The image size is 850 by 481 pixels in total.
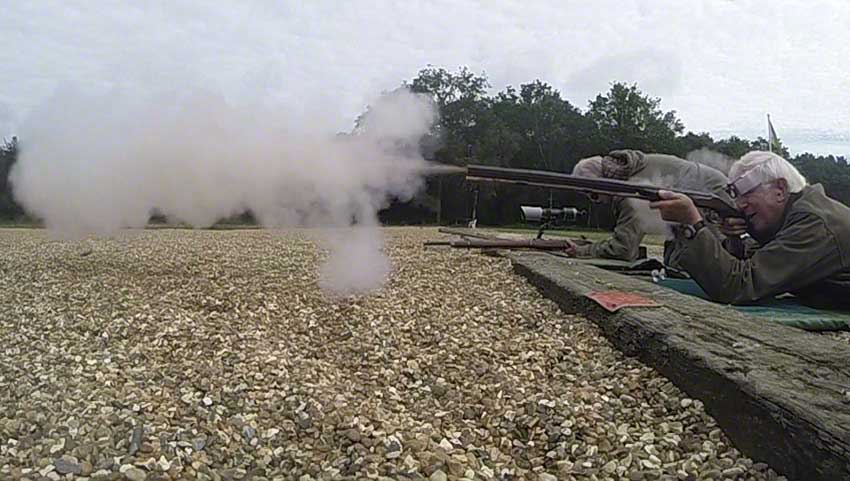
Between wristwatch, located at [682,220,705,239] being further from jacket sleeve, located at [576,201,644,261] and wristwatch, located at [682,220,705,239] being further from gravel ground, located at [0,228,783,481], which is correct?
jacket sleeve, located at [576,201,644,261]

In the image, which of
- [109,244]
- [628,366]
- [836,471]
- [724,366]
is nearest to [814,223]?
[628,366]

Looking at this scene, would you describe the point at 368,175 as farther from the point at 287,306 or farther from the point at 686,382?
the point at 686,382

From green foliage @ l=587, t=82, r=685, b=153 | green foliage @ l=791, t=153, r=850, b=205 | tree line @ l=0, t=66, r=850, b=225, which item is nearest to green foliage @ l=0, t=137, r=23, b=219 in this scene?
tree line @ l=0, t=66, r=850, b=225

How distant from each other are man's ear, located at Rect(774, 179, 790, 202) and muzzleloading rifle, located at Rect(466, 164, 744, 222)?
0.30 m

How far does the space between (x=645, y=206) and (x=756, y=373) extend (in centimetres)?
569

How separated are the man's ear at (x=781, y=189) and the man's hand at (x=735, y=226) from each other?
1.02 ft

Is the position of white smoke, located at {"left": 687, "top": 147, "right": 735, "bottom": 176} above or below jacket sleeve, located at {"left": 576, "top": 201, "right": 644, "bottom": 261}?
above

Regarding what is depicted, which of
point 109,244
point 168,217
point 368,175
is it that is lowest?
point 109,244

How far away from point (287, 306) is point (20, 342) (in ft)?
6.64

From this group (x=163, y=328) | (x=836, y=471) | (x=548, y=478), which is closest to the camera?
(x=836, y=471)

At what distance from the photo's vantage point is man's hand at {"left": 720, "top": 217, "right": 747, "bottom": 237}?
4969 millimetres

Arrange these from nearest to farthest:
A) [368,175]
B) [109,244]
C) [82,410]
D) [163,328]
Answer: [82,410] < [163,328] < [368,175] < [109,244]

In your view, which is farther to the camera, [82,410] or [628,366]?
[628,366]

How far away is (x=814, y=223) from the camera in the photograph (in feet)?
14.1
